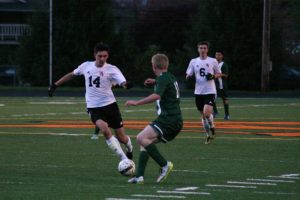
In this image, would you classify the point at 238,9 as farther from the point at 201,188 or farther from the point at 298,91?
the point at 201,188

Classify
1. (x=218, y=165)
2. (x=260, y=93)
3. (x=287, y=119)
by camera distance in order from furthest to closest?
1. (x=260, y=93)
2. (x=287, y=119)
3. (x=218, y=165)

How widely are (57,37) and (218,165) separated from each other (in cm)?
3838

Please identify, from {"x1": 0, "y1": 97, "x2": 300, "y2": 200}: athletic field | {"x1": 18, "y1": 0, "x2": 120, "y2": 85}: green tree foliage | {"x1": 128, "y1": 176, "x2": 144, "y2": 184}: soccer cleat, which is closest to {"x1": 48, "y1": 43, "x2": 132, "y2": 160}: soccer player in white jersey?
{"x1": 0, "y1": 97, "x2": 300, "y2": 200}: athletic field

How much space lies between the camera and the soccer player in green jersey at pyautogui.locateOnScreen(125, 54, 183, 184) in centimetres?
1292

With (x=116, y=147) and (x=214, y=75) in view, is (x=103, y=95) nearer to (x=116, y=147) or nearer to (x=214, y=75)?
(x=116, y=147)

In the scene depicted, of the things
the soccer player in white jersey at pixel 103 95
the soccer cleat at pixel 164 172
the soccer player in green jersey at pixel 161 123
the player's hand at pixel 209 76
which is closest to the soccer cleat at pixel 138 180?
the soccer player in green jersey at pixel 161 123

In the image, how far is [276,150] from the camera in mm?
18094

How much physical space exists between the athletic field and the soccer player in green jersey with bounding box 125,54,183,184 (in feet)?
0.83

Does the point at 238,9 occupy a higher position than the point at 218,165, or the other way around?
the point at 238,9

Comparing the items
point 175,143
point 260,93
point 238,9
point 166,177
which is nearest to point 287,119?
point 175,143

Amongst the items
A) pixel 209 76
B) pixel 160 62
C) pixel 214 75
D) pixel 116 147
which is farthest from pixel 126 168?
pixel 214 75

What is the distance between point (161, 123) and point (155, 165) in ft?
8.40

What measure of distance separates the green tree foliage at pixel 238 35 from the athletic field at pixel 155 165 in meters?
23.9

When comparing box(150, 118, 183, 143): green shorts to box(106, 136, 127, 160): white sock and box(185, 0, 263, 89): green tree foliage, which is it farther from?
box(185, 0, 263, 89): green tree foliage
